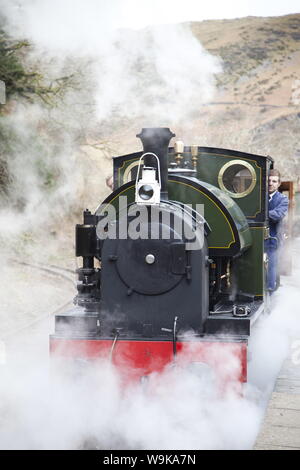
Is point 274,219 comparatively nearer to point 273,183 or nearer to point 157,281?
point 273,183

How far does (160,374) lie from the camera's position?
14.0 ft

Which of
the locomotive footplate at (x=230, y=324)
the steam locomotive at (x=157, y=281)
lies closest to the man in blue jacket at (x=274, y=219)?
the steam locomotive at (x=157, y=281)

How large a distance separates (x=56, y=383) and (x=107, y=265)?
88cm

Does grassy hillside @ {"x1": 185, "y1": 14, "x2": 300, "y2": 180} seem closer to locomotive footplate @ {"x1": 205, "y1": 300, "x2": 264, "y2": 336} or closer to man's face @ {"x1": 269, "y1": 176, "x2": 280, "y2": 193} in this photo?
man's face @ {"x1": 269, "y1": 176, "x2": 280, "y2": 193}

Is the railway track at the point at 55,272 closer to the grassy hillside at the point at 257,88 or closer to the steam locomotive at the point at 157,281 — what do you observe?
the steam locomotive at the point at 157,281

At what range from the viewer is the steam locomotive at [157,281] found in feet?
14.0

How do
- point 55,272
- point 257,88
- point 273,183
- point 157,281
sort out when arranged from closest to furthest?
point 157,281 → point 273,183 → point 55,272 → point 257,88

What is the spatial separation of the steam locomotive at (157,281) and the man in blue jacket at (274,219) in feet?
5.01

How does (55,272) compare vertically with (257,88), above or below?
below

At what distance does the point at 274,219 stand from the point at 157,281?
7.76 feet

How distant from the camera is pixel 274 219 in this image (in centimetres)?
634

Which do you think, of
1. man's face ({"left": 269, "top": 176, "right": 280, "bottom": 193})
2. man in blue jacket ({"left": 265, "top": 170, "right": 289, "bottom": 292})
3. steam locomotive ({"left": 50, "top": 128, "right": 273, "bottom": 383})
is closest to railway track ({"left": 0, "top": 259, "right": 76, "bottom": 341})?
man in blue jacket ({"left": 265, "top": 170, "right": 289, "bottom": 292})

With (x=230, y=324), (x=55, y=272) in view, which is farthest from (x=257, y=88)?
(x=230, y=324)
